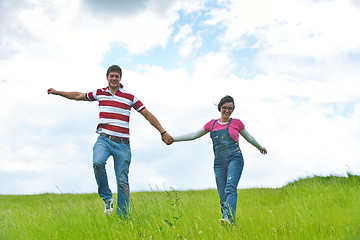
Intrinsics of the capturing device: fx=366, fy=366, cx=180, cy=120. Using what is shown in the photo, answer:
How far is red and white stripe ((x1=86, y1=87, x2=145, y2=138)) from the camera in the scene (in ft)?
20.5

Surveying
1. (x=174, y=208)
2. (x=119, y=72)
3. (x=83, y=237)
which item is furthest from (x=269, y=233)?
(x=119, y=72)

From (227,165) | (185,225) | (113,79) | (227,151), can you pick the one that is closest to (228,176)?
(227,165)

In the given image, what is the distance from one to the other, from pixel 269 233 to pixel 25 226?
4.20 m

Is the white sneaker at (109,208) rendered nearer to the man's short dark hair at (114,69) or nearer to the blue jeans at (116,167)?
the blue jeans at (116,167)

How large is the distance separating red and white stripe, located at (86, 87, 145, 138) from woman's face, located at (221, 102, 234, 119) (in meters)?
1.48

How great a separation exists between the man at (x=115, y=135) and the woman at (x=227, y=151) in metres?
1.31

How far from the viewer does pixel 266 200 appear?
10219 mm

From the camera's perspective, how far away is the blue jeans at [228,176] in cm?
568

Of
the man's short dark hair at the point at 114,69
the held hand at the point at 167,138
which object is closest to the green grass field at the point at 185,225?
the held hand at the point at 167,138

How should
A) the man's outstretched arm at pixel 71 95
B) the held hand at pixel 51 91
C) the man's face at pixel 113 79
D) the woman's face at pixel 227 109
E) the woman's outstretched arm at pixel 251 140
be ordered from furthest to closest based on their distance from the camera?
1. the held hand at pixel 51 91
2. the man's outstretched arm at pixel 71 95
3. the man's face at pixel 113 79
4. the woman's outstretched arm at pixel 251 140
5. the woman's face at pixel 227 109

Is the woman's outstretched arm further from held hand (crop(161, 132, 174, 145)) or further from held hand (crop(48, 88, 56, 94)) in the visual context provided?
held hand (crop(48, 88, 56, 94))

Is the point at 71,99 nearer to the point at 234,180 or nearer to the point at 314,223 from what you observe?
the point at 234,180

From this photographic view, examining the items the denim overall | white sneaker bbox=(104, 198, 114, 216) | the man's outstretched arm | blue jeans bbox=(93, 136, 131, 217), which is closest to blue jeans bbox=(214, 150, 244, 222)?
the denim overall

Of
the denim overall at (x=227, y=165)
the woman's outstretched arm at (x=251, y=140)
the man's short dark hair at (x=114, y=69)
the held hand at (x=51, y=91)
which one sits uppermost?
the man's short dark hair at (x=114, y=69)
